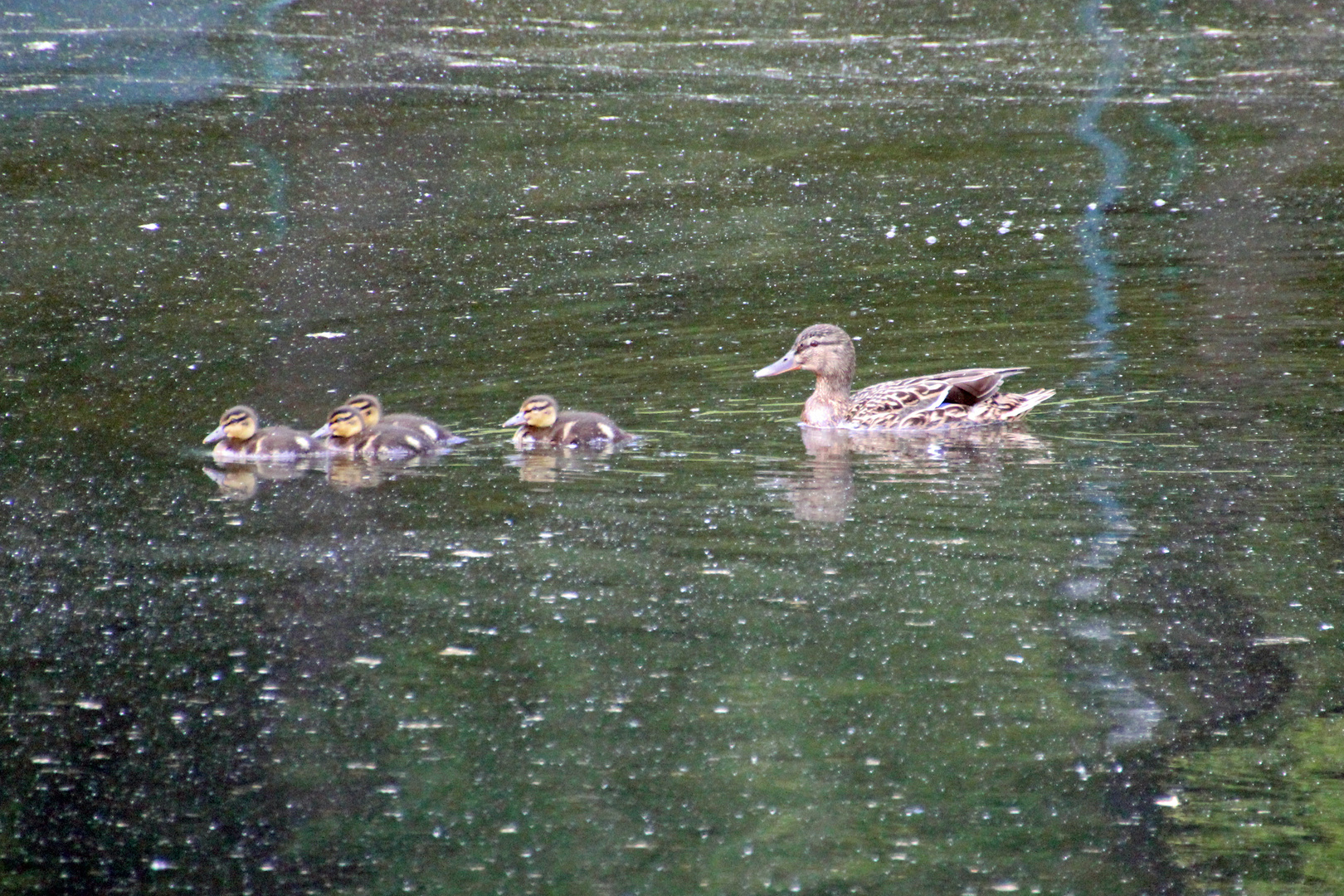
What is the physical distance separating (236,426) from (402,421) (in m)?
0.55

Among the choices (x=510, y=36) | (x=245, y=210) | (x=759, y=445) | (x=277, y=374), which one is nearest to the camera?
(x=759, y=445)

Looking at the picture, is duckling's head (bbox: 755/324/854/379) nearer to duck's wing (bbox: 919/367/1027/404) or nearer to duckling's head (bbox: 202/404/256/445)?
duck's wing (bbox: 919/367/1027/404)

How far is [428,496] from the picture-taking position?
19.5 feet

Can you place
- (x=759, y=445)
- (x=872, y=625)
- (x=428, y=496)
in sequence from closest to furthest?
(x=872, y=625) < (x=428, y=496) < (x=759, y=445)

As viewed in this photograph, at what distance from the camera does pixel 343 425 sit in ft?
21.3

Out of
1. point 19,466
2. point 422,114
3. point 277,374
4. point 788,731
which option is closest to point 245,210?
point 422,114

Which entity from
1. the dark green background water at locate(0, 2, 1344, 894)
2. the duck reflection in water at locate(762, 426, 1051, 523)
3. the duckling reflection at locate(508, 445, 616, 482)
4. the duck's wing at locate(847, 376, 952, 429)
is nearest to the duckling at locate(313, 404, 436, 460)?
the dark green background water at locate(0, 2, 1344, 894)

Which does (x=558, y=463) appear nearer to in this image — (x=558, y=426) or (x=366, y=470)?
(x=558, y=426)

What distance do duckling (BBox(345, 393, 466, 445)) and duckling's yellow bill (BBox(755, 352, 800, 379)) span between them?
4.35 ft

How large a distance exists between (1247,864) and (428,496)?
3.03 meters

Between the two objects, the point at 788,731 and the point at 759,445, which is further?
the point at 759,445

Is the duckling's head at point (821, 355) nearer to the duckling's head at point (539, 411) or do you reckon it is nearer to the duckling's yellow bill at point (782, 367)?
the duckling's yellow bill at point (782, 367)

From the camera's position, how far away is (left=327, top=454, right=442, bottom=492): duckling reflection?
6184 mm

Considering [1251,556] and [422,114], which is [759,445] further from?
[422,114]
